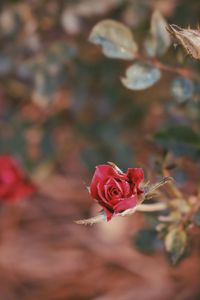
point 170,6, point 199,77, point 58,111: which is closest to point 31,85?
point 58,111

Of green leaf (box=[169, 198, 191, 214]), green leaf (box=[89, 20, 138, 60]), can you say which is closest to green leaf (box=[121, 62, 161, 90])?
green leaf (box=[89, 20, 138, 60])

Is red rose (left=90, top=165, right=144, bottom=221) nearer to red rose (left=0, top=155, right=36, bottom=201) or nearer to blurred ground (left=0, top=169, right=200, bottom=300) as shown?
red rose (left=0, top=155, right=36, bottom=201)

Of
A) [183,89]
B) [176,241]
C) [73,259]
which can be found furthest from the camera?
[73,259]

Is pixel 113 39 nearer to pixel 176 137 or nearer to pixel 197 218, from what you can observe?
pixel 176 137

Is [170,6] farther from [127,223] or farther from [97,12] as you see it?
[127,223]

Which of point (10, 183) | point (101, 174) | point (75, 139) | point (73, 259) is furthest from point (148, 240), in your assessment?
point (73, 259)

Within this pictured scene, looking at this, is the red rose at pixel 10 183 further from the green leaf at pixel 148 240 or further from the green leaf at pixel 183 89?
the green leaf at pixel 183 89
